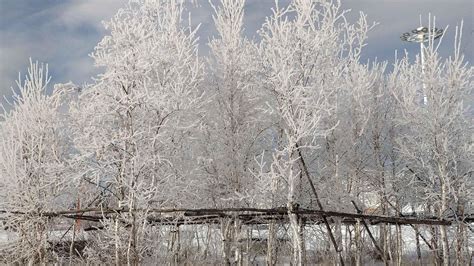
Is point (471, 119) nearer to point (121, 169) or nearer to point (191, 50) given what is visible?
point (191, 50)

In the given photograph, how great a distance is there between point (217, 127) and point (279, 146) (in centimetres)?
187

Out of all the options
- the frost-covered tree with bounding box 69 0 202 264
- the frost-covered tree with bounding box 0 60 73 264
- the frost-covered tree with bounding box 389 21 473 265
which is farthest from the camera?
the frost-covered tree with bounding box 389 21 473 265

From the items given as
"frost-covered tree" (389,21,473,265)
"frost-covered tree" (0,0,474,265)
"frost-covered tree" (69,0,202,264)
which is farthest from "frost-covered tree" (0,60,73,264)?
"frost-covered tree" (389,21,473,265)

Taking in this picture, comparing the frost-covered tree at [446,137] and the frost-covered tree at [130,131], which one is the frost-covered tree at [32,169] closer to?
the frost-covered tree at [130,131]

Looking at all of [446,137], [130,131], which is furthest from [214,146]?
Result: [446,137]

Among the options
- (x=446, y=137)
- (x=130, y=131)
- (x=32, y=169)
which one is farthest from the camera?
(x=446, y=137)

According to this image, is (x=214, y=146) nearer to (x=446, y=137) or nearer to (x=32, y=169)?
(x=32, y=169)

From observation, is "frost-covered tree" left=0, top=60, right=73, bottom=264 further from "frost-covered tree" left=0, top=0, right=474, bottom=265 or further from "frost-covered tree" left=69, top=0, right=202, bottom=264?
"frost-covered tree" left=69, top=0, right=202, bottom=264

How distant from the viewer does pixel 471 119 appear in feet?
55.4

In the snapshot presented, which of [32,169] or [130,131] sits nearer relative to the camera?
[130,131]

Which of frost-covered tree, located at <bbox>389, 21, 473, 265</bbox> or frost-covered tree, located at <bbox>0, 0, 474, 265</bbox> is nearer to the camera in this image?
frost-covered tree, located at <bbox>0, 0, 474, 265</bbox>

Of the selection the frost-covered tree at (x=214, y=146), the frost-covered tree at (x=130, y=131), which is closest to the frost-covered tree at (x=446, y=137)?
the frost-covered tree at (x=214, y=146)

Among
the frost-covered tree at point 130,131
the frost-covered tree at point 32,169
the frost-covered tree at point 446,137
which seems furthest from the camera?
the frost-covered tree at point 446,137

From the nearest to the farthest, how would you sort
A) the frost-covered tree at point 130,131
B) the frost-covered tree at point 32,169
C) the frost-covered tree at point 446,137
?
the frost-covered tree at point 130,131
the frost-covered tree at point 32,169
the frost-covered tree at point 446,137
